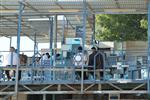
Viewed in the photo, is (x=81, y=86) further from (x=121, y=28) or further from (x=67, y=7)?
(x=121, y=28)

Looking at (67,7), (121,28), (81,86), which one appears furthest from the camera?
(121,28)

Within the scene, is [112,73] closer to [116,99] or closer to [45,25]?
[116,99]

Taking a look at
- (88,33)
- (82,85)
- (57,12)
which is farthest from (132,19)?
(82,85)

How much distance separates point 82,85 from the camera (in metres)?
16.4

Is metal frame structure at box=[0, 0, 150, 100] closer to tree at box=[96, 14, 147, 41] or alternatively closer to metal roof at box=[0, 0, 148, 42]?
metal roof at box=[0, 0, 148, 42]

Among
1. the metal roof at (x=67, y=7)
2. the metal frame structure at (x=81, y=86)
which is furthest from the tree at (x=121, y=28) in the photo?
the metal frame structure at (x=81, y=86)

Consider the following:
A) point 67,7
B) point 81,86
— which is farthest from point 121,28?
point 81,86

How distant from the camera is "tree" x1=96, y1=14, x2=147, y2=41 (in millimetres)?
33625

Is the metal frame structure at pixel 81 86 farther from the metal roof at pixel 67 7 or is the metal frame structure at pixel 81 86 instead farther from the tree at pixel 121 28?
the tree at pixel 121 28

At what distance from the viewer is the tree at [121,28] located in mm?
33625

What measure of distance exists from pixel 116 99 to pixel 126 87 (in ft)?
4.26

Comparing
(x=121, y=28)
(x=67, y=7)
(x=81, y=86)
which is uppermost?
(x=67, y=7)

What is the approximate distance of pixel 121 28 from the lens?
34156 mm

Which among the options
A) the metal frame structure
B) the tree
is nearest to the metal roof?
the metal frame structure
